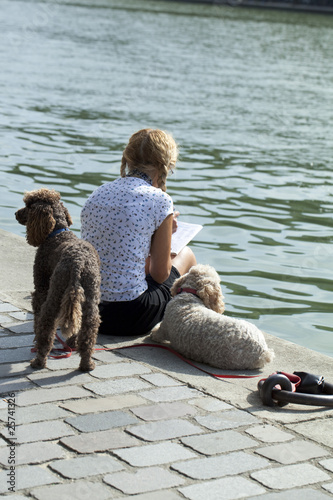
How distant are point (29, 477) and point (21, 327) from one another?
1914 millimetres

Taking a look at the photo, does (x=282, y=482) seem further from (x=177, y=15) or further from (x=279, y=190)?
(x=177, y=15)

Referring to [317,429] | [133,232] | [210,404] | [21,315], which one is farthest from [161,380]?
[21,315]

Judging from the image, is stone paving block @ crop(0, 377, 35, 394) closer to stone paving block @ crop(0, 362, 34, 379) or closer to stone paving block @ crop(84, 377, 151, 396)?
stone paving block @ crop(0, 362, 34, 379)

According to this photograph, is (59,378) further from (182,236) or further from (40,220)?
(182,236)

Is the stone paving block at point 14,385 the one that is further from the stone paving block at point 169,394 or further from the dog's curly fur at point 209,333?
the dog's curly fur at point 209,333

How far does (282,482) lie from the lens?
3311mm

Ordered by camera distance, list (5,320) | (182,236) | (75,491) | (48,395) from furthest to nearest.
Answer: (182,236), (5,320), (48,395), (75,491)

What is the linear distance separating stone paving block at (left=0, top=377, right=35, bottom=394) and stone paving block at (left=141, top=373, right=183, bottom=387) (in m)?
0.66

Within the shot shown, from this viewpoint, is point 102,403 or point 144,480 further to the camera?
point 102,403

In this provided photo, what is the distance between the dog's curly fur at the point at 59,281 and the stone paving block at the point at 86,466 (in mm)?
965

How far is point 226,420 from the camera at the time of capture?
12.6 ft

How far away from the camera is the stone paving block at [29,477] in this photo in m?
3.07

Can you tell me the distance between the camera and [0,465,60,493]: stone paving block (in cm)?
307

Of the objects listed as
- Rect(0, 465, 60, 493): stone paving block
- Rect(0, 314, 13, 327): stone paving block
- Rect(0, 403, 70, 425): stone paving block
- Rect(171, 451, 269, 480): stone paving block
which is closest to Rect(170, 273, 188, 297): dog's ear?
Rect(0, 314, 13, 327): stone paving block
